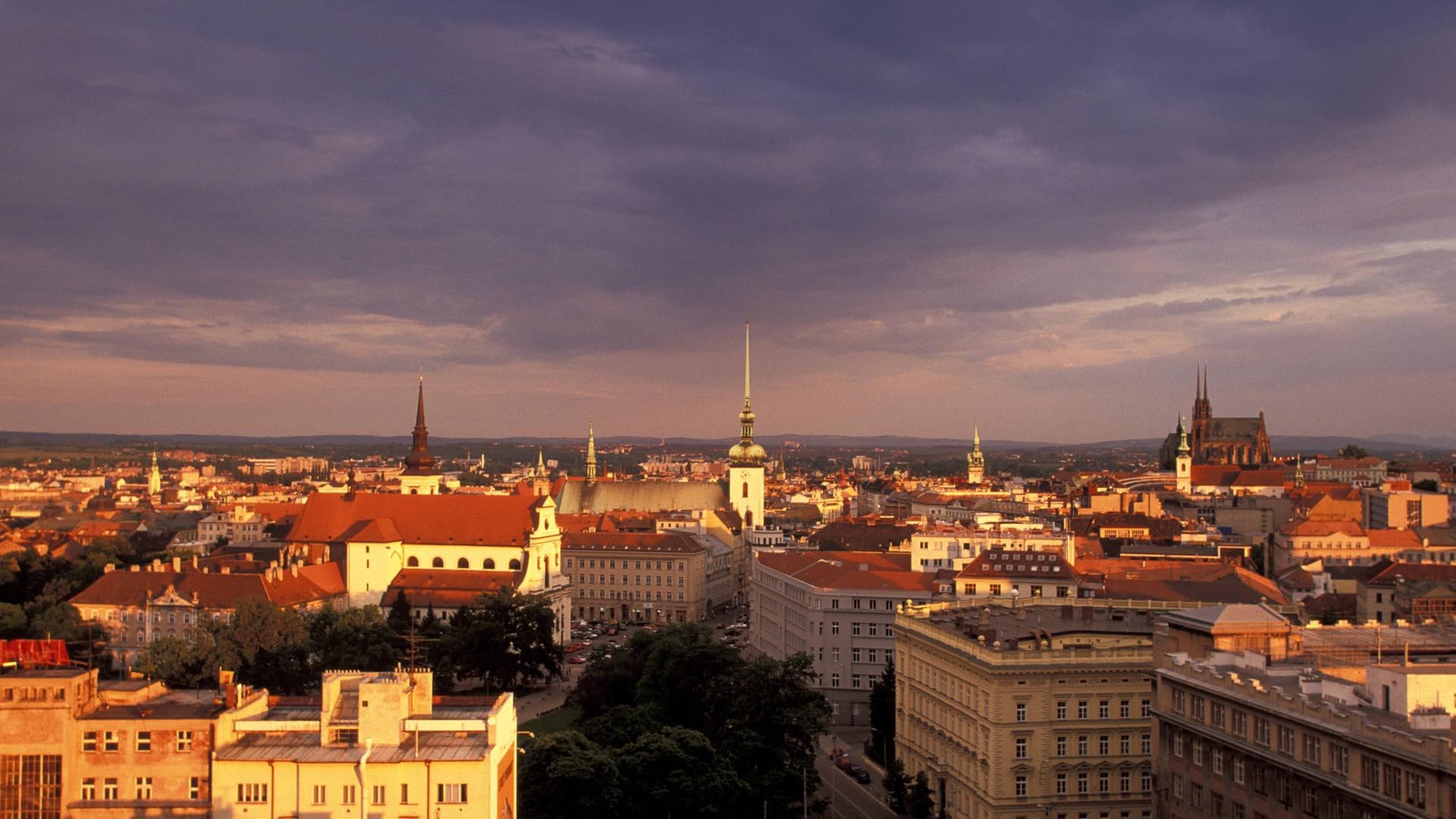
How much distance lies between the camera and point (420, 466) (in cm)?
14912

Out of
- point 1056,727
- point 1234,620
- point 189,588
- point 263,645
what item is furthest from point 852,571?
point 189,588

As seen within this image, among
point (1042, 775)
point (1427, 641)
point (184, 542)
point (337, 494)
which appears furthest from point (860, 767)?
point (184, 542)

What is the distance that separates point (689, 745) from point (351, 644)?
34556 millimetres

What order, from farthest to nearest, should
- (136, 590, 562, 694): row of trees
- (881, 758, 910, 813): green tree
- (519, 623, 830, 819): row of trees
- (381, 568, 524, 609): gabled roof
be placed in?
(381, 568, 524, 609): gabled roof
(136, 590, 562, 694): row of trees
(881, 758, 910, 813): green tree
(519, 623, 830, 819): row of trees

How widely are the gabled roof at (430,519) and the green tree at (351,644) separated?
103ft

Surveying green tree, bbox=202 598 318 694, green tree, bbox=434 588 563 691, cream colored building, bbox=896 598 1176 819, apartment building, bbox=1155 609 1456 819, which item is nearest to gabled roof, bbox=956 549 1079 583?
green tree, bbox=434 588 563 691

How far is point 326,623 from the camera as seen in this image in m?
91.3

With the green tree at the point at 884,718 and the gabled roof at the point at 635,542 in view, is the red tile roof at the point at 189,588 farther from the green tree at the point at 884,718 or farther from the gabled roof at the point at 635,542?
the green tree at the point at 884,718

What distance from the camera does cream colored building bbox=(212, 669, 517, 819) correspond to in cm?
3519

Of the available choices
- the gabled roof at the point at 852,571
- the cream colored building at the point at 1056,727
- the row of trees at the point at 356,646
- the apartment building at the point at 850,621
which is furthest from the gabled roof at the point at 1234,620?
the row of trees at the point at 356,646

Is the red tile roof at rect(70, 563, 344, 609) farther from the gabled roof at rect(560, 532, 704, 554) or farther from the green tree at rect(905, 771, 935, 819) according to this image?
the green tree at rect(905, 771, 935, 819)

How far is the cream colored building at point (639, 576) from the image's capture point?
142 meters

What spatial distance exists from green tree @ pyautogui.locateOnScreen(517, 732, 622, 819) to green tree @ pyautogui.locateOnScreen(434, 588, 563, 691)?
38.7 meters

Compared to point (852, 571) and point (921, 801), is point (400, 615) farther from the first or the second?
point (921, 801)
